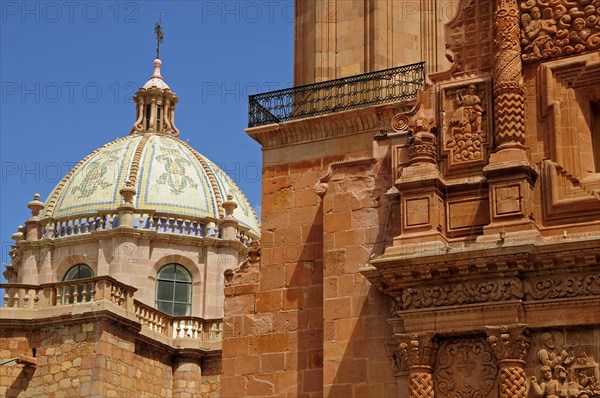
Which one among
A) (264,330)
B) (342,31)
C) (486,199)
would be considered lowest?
(264,330)

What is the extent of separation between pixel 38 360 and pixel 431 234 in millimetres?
12737

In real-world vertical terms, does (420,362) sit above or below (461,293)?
below

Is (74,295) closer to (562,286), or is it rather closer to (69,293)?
(69,293)

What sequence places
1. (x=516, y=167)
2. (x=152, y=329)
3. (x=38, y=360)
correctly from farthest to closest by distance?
(x=152, y=329) < (x=38, y=360) < (x=516, y=167)

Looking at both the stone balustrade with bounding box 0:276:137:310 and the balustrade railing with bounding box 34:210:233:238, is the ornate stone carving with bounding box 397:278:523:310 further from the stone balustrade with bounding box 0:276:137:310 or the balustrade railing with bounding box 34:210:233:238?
the balustrade railing with bounding box 34:210:233:238

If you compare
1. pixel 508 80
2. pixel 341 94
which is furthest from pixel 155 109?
pixel 508 80

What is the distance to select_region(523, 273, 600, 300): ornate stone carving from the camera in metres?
14.8

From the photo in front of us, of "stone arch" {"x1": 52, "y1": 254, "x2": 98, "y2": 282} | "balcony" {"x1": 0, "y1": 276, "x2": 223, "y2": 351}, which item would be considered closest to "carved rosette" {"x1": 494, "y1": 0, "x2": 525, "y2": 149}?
"balcony" {"x1": 0, "y1": 276, "x2": 223, "y2": 351}

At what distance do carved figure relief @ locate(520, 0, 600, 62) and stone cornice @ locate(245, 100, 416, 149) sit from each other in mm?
2158

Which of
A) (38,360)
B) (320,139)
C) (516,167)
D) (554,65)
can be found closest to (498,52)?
(554,65)

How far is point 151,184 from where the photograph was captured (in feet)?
127

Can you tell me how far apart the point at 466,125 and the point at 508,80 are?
0.78 m

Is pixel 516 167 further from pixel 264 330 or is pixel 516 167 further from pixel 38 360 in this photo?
pixel 38 360

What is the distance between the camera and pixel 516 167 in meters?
15.3
